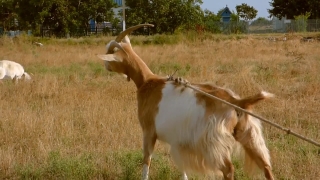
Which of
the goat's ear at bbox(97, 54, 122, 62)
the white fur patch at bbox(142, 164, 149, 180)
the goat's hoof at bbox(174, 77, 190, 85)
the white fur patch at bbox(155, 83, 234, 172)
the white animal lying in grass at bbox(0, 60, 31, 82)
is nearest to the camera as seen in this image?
the white fur patch at bbox(155, 83, 234, 172)

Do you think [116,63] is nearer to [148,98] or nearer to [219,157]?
[148,98]

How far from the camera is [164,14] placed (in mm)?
42750

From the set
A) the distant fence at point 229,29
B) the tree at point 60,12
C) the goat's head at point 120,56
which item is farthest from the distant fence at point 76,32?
the goat's head at point 120,56

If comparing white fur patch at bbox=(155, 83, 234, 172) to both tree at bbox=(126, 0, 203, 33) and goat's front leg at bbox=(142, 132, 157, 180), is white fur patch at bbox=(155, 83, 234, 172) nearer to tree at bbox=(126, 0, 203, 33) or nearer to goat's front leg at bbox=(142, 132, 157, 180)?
goat's front leg at bbox=(142, 132, 157, 180)

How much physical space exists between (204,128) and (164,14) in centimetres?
3922

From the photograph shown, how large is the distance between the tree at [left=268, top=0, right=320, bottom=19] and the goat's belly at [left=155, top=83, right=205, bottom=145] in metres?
49.9

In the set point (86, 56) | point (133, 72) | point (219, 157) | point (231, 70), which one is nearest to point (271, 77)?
point (231, 70)

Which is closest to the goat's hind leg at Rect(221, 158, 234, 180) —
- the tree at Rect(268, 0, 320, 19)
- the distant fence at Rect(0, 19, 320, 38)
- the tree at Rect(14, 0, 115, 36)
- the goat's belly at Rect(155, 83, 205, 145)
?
the goat's belly at Rect(155, 83, 205, 145)

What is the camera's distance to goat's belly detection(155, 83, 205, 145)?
435 cm

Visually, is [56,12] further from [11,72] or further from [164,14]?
[11,72]

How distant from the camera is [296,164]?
562cm

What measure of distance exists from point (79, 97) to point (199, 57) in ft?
29.4

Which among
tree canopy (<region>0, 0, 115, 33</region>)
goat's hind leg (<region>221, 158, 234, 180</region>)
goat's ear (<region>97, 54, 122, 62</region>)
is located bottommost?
goat's hind leg (<region>221, 158, 234, 180</region>)

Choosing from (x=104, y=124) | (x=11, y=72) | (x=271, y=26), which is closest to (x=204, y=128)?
(x=104, y=124)
